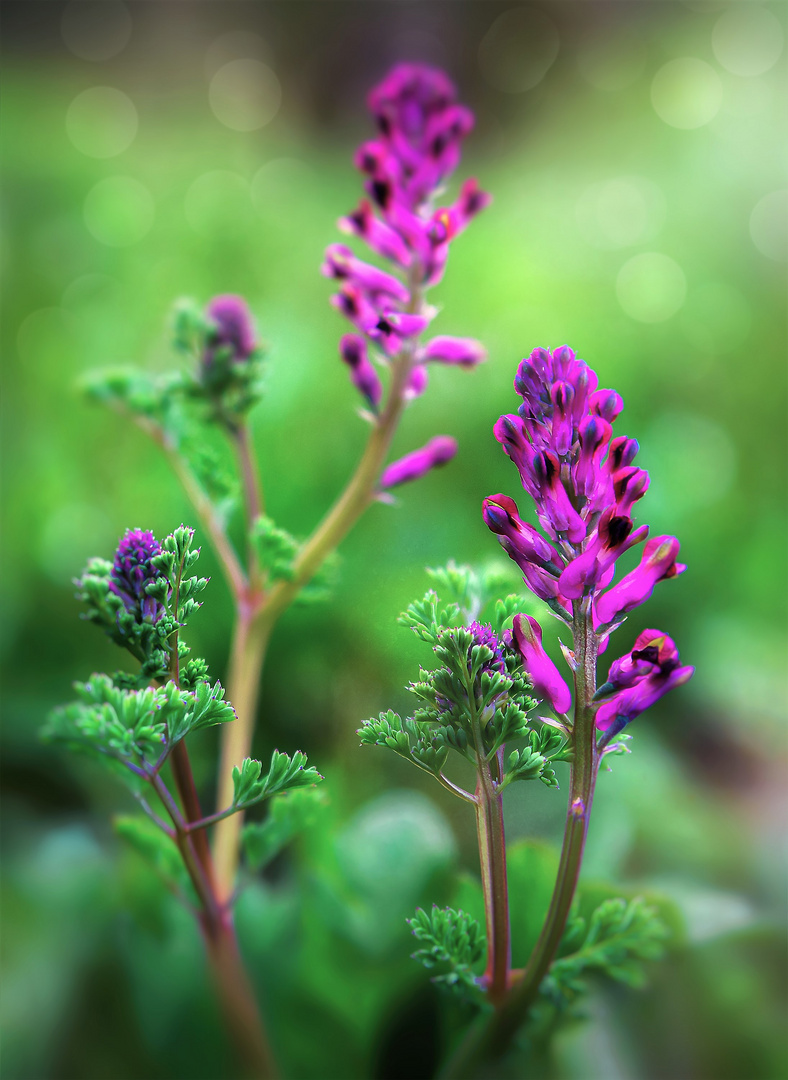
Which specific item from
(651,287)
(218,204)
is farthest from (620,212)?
(218,204)

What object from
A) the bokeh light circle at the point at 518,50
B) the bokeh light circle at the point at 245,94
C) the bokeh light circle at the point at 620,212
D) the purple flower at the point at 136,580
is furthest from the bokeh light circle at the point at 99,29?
the purple flower at the point at 136,580

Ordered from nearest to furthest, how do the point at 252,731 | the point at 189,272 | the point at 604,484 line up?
the point at 604,484, the point at 252,731, the point at 189,272

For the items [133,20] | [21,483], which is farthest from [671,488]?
[133,20]

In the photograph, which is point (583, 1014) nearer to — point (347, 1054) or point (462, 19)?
point (347, 1054)

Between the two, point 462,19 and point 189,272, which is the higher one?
point 462,19

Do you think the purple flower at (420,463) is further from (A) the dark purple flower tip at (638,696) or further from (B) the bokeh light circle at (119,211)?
(B) the bokeh light circle at (119,211)

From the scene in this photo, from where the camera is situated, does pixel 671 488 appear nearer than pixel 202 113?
Yes

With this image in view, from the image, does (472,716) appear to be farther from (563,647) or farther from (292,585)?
(292,585)
